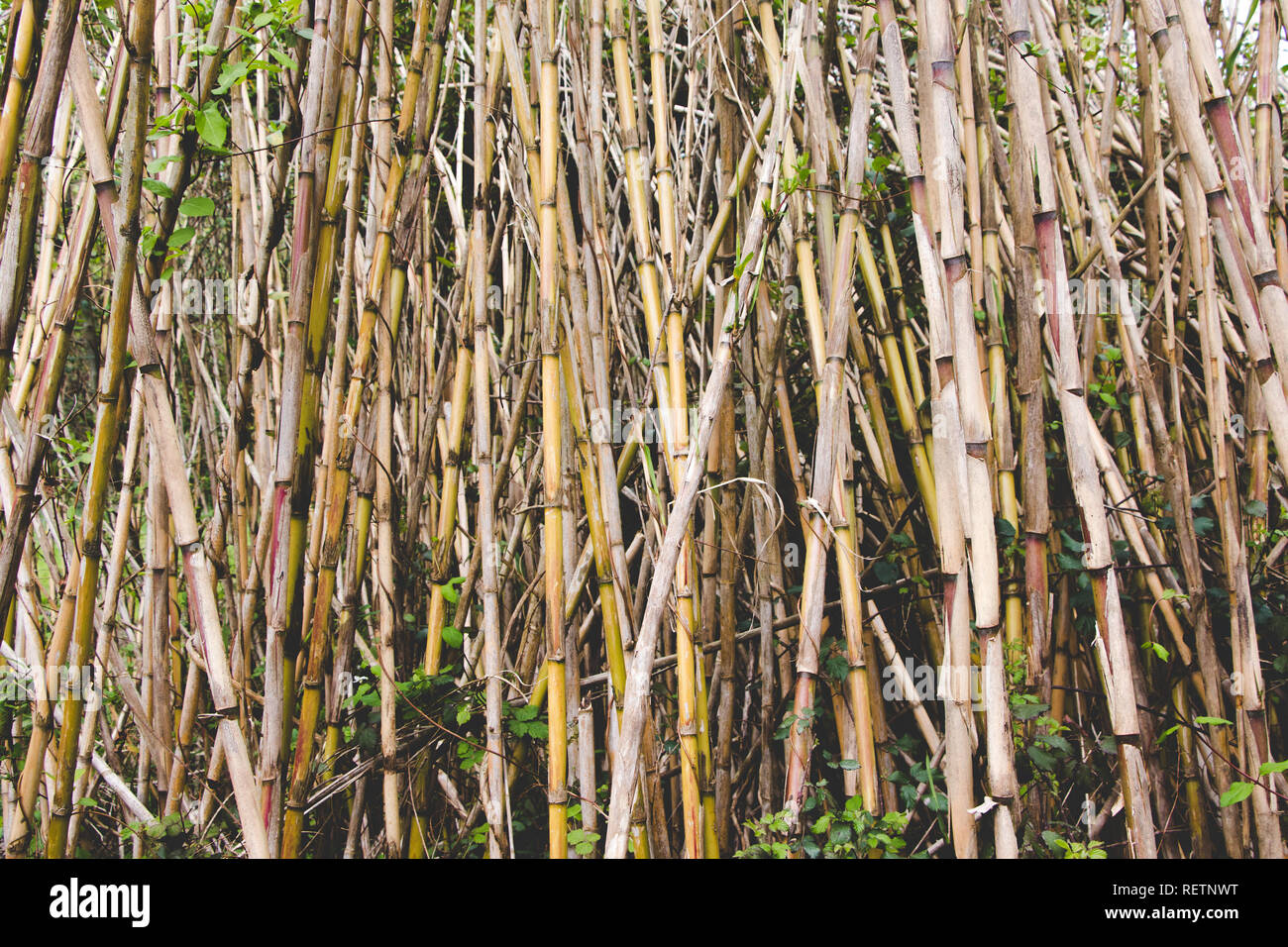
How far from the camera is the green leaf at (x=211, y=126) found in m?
0.70

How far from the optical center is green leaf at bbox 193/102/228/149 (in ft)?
2.30

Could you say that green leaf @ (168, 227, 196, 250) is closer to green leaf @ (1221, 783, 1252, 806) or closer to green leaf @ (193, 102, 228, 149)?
green leaf @ (193, 102, 228, 149)

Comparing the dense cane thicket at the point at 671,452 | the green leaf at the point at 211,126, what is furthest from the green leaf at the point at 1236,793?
the green leaf at the point at 211,126

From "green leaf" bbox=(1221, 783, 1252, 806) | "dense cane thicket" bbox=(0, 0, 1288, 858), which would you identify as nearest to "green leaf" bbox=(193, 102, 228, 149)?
"dense cane thicket" bbox=(0, 0, 1288, 858)

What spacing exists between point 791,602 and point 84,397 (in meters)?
2.13

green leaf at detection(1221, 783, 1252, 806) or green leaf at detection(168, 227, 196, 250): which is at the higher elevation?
green leaf at detection(168, 227, 196, 250)

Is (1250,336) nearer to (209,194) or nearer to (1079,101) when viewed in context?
(1079,101)

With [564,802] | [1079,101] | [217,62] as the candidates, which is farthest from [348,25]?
[1079,101]

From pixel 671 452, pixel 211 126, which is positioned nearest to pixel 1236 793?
pixel 671 452

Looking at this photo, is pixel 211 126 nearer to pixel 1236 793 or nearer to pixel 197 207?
pixel 197 207

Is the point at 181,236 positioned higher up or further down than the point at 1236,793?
higher up

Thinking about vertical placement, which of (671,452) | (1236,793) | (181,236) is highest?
(181,236)

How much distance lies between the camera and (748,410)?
116 cm

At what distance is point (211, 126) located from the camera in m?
0.71
